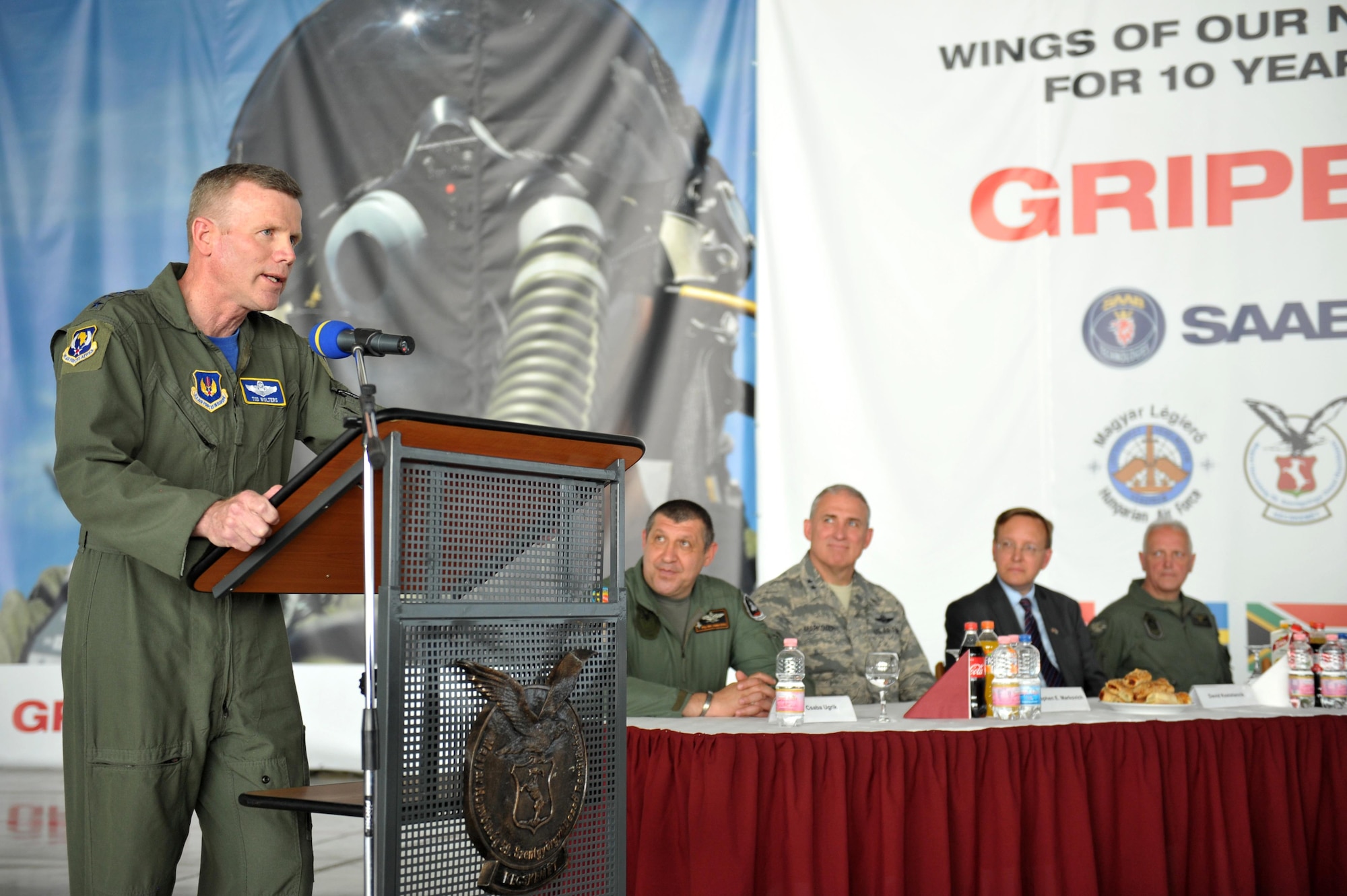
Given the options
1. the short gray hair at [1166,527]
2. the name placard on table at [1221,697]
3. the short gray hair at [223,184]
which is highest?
the short gray hair at [223,184]

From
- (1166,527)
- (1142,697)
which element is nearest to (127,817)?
(1142,697)

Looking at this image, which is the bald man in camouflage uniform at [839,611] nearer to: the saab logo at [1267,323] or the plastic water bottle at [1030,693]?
the plastic water bottle at [1030,693]

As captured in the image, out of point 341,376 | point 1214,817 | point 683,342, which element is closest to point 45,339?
point 341,376

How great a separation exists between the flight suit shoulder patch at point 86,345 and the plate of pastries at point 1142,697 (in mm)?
2328

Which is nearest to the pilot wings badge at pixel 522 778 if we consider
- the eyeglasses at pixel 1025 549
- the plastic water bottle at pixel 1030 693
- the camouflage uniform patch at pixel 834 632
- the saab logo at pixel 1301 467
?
the plastic water bottle at pixel 1030 693

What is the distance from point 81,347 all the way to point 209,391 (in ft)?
0.57

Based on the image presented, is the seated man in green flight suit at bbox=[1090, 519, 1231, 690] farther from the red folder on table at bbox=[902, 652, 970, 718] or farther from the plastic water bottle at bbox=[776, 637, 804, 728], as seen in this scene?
the plastic water bottle at bbox=[776, 637, 804, 728]

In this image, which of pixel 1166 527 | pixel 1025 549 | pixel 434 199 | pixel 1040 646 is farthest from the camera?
pixel 434 199

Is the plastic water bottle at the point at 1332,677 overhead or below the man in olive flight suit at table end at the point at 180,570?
below

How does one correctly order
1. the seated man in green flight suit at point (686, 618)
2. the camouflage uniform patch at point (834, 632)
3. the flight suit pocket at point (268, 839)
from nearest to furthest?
the flight suit pocket at point (268, 839) → the seated man in green flight suit at point (686, 618) → the camouflage uniform patch at point (834, 632)

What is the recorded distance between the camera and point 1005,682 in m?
2.53

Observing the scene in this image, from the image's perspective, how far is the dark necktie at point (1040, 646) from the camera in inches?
148

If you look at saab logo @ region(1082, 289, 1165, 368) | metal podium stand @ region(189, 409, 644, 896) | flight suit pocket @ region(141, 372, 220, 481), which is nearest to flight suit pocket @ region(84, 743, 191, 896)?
metal podium stand @ region(189, 409, 644, 896)

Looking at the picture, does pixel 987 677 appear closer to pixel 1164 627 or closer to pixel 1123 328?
pixel 1164 627
